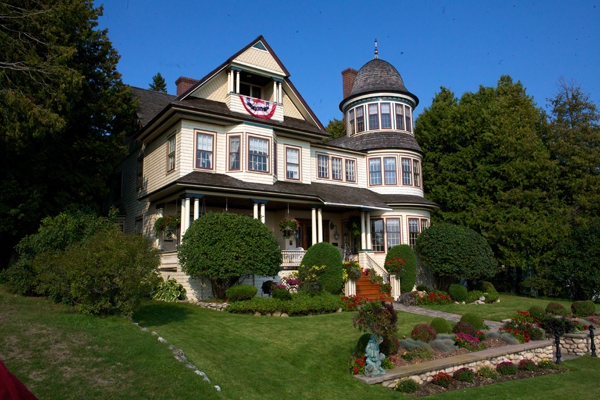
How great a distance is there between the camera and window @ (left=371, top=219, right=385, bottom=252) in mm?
24422

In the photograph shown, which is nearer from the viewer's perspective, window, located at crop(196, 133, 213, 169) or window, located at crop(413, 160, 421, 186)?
window, located at crop(196, 133, 213, 169)

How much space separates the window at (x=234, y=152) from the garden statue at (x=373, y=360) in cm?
1228

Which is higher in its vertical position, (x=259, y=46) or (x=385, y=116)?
(x=259, y=46)

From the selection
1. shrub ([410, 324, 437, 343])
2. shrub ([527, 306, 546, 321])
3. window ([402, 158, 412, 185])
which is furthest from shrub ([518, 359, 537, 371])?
window ([402, 158, 412, 185])

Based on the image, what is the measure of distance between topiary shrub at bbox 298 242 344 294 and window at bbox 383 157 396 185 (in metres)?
8.81

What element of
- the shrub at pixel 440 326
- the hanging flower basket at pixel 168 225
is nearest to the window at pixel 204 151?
the hanging flower basket at pixel 168 225

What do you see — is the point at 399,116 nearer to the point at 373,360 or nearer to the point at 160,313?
the point at 160,313

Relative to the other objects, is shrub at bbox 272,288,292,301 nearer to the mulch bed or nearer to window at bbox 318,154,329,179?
the mulch bed

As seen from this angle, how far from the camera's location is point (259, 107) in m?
20.9

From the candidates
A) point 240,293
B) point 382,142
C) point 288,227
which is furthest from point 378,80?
point 240,293

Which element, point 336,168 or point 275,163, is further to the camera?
point 336,168

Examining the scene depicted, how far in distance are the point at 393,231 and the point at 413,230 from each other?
124 centimetres

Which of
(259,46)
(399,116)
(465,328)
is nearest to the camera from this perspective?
(465,328)

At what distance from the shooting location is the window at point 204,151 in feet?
63.0
